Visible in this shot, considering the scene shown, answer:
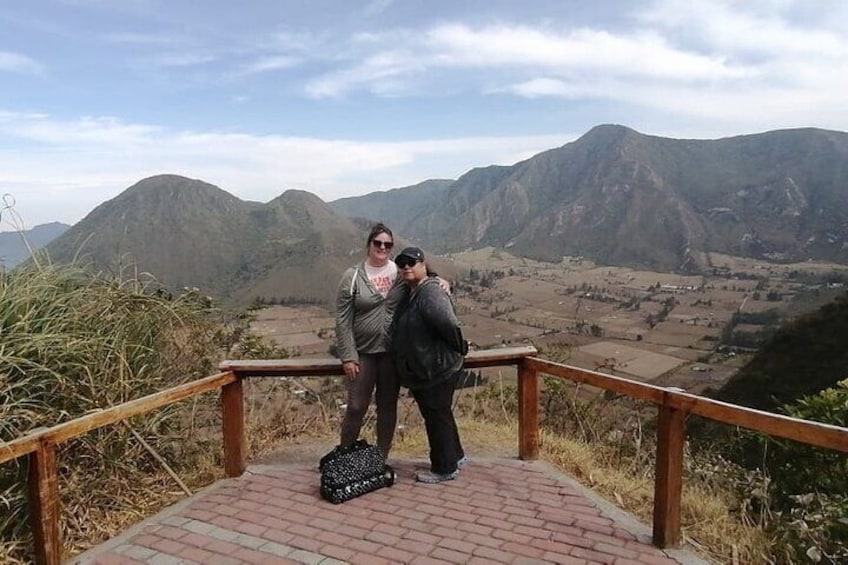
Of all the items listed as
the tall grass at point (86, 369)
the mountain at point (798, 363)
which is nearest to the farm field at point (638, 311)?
the tall grass at point (86, 369)

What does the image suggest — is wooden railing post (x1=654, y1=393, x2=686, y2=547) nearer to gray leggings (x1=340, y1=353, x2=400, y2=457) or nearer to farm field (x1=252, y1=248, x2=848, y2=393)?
gray leggings (x1=340, y1=353, x2=400, y2=457)

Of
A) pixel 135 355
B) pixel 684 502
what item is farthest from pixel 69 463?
pixel 684 502

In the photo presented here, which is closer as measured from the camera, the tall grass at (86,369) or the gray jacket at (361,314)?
the tall grass at (86,369)

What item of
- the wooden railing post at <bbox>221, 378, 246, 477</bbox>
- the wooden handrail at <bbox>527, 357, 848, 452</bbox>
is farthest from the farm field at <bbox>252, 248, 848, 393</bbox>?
the wooden handrail at <bbox>527, 357, 848, 452</bbox>

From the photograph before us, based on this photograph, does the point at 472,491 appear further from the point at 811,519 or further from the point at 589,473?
the point at 811,519

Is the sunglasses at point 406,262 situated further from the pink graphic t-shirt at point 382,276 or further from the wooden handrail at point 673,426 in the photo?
the wooden handrail at point 673,426

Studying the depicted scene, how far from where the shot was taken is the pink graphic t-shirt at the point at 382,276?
4.09 m

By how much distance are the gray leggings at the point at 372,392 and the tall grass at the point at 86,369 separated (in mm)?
1268

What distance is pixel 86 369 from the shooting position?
146 inches

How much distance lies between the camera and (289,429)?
5.47 meters

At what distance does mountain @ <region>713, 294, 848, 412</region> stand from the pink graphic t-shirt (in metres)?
12.7

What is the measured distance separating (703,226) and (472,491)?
162401 mm

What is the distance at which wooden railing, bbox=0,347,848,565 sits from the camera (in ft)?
8.84

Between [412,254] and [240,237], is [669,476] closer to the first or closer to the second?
[412,254]
